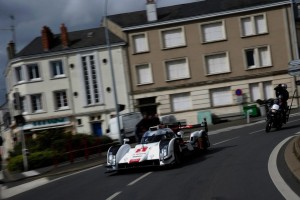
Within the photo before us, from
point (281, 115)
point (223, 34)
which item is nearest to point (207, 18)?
point (223, 34)

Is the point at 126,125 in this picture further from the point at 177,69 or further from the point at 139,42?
the point at 139,42

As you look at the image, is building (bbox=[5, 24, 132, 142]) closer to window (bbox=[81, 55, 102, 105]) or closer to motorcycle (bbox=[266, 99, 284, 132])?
window (bbox=[81, 55, 102, 105])

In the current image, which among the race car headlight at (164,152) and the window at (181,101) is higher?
the window at (181,101)

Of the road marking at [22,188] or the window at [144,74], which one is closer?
the road marking at [22,188]

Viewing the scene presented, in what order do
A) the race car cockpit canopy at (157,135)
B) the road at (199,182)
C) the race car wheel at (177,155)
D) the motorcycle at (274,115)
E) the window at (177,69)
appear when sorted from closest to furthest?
the road at (199,182) → the race car wheel at (177,155) → the race car cockpit canopy at (157,135) → the motorcycle at (274,115) → the window at (177,69)

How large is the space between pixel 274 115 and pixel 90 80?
27.9 meters

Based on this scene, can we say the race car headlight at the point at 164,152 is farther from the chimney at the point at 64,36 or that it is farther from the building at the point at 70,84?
the chimney at the point at 64,36

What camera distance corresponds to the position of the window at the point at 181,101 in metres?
46.2

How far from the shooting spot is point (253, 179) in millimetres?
10125

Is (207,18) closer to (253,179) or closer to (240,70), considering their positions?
(240,70)

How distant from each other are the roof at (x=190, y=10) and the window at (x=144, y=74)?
3870 millimetres

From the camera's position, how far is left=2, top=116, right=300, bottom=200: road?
8.99 meters

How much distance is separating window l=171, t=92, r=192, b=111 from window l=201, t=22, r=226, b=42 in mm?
5267

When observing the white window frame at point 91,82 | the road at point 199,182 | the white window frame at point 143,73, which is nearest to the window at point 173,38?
the white window frame at point 143,73
